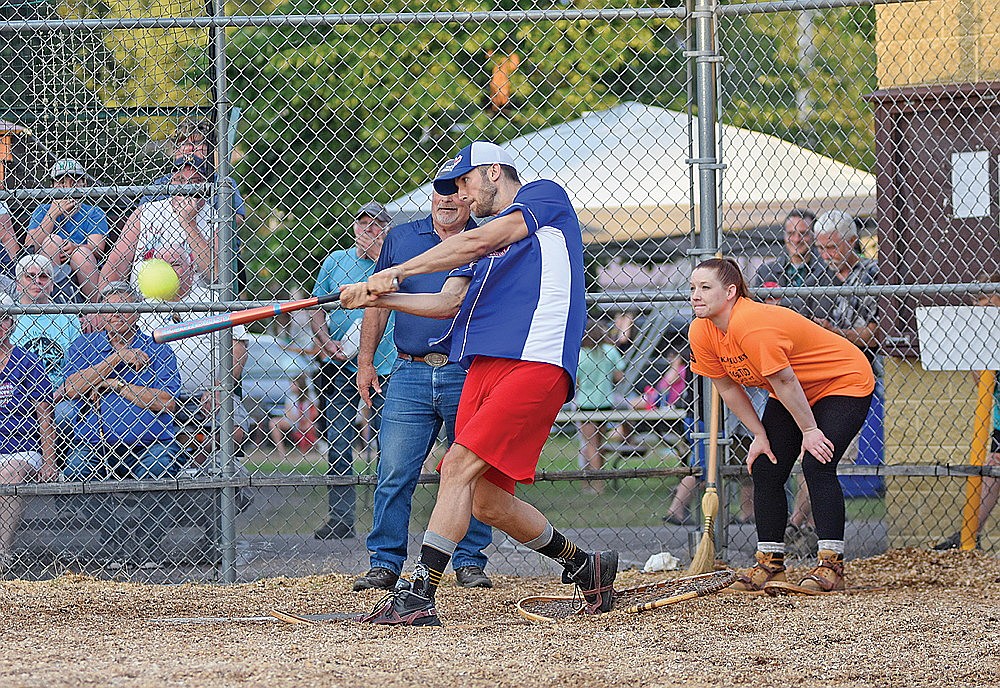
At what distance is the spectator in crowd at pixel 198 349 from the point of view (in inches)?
231

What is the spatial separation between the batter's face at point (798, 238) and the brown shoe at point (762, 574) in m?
2.02

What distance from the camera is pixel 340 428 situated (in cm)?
686

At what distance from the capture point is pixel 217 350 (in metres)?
5.96

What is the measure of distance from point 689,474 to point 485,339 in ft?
6.06

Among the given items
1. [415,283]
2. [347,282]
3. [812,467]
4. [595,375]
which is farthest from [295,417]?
[812,467]

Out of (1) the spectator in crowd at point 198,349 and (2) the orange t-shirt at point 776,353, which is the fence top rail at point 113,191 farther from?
(2) the orange t-shirt at point 776,353

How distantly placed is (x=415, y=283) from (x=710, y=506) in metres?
1.71

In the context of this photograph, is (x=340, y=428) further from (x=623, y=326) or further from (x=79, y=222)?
(x=623, y=326)

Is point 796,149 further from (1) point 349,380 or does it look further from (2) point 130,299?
(2) point 130,299

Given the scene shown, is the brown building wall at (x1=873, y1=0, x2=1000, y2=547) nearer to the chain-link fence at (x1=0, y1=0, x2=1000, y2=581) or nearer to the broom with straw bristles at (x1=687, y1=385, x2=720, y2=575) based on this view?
the chain-link fence at (x1=0, y1=0, x2=1000, y2=581)

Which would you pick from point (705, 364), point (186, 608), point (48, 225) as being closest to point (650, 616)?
point (705, 364)

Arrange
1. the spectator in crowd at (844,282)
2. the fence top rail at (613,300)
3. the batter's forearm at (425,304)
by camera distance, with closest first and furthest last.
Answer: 1. the batter's forearm at (425,304)
2. the fence top rail at (613,300)
3. the spectator in crowd at (844,282)

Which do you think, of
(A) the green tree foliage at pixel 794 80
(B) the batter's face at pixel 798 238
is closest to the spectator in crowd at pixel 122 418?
(A) the green tree foliage at pixel 794 80

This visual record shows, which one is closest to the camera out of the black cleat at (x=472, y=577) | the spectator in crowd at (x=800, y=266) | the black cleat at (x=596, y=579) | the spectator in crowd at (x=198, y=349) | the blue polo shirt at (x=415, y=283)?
the black cleat at (x=596, y=579)
